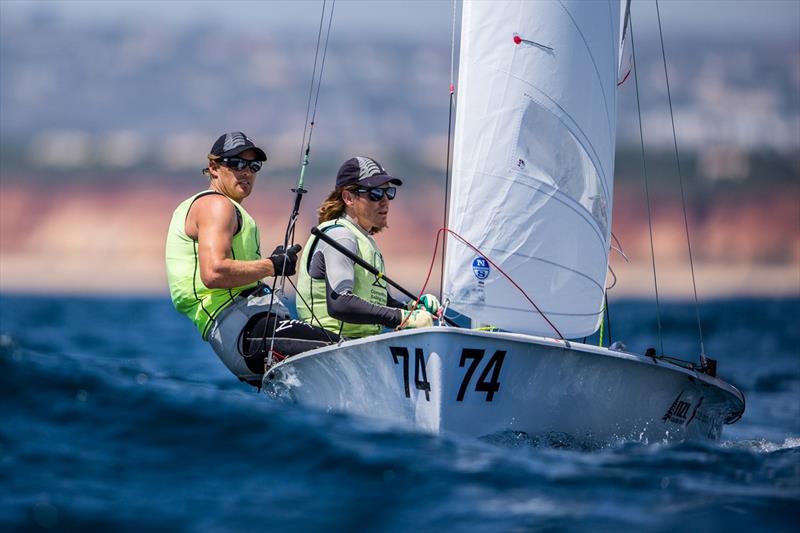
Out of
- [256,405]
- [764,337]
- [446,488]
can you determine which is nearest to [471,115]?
[256,405]

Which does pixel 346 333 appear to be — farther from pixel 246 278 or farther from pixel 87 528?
pixel 87 528

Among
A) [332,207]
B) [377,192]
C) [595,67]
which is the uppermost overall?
[595,67]

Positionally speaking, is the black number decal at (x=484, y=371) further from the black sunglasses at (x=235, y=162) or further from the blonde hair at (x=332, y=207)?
the black sunglasses at (x=235, y=162)

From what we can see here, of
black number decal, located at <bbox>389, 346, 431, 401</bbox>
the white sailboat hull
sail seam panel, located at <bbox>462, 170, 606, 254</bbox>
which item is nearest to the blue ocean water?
the white sailboat hull

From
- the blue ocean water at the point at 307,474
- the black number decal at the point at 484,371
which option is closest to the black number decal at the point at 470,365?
the black number decal at the point at 484,371

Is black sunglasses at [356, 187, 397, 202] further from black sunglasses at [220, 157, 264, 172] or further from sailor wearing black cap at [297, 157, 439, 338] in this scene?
black sunglasses at [220, 157, 264, 172]

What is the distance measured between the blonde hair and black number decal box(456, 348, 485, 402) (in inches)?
62.8

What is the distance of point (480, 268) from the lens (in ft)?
21.8

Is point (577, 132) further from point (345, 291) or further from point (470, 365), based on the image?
point (470, 365)

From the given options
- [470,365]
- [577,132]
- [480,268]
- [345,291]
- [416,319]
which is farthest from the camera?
[577,132]

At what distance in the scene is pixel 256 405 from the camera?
6.59 metres

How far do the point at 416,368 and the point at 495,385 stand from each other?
0.43 meters

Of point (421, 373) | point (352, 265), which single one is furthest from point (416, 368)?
point (352, 265)

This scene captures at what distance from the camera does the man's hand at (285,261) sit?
6.53m
